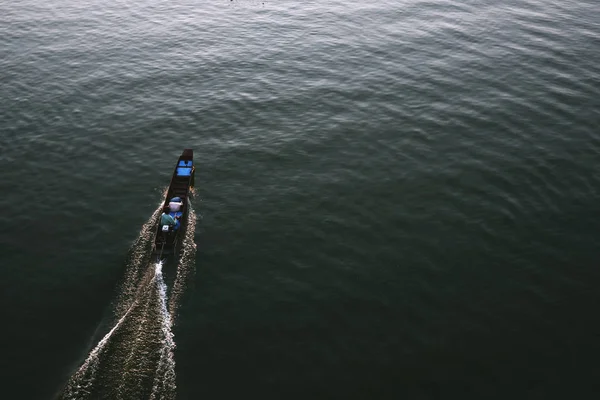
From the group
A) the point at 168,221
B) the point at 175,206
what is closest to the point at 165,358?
the point at 168,221

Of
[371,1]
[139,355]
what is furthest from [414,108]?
[371,1]

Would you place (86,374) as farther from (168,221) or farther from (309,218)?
(309,218)

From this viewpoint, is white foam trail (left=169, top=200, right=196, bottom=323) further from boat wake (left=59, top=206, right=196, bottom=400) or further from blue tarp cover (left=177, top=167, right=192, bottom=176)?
blue tarp cover (left=177, top=167, right=192, bottom=176)

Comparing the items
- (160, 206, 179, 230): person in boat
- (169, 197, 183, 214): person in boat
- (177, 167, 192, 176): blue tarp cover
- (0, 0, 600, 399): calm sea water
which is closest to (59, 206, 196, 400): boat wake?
(0, 0, 600, 399): calm sea water

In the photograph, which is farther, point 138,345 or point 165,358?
point 138,345

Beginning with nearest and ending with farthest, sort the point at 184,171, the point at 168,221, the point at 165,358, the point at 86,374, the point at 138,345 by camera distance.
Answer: the point at 86,374 → the point at 165,358 → the point at 138,345 → the point at 168,221 → the point at 184,171

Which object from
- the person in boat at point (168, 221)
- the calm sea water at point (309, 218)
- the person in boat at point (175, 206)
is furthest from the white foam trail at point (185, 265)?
the person in boat at point (168, 221)

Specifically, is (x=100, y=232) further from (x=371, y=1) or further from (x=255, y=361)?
(x=371, y=1)

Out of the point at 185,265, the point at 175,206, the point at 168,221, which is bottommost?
the point at 185,265
